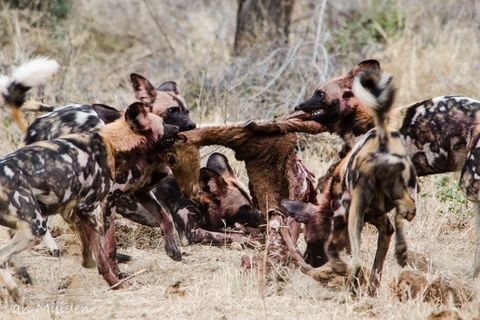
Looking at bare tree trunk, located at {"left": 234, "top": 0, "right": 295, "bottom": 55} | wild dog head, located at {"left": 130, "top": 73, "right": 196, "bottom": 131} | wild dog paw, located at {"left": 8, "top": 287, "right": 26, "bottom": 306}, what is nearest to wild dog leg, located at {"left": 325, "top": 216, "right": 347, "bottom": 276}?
wild dog head, located at {"left": 130, "top": 73, "right": 196, "bottom": 131}

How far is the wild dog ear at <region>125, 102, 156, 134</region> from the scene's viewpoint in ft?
17.3

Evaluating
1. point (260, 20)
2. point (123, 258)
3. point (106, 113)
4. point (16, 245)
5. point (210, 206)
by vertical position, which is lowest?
point (123, 258)

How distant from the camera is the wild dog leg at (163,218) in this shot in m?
5.74

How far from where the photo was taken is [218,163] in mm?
6441

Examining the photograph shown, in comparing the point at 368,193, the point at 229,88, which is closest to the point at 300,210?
the point at 368,193

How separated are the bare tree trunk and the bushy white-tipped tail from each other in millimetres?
4768

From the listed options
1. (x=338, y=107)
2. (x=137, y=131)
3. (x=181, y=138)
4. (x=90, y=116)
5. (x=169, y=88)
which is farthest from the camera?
(x=169, y=88)

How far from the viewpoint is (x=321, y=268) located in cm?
508

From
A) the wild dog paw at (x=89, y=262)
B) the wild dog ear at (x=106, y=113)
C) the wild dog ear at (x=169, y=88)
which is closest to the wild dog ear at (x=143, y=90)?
the wild dog ear at (x=169, y=88)

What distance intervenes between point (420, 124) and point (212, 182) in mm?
1510

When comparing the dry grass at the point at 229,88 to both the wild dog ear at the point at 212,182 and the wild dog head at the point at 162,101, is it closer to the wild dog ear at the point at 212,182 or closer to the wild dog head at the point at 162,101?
the wild dog ear at the point at 212,182

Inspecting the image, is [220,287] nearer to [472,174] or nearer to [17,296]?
[17,296]

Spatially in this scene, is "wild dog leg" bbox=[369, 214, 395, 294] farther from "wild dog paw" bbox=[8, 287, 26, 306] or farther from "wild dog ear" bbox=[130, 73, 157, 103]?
"wild dog ear" bbox=[130, 73, 157, 103]

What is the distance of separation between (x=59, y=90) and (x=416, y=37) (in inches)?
160
